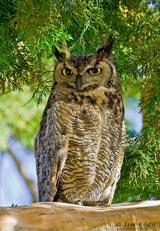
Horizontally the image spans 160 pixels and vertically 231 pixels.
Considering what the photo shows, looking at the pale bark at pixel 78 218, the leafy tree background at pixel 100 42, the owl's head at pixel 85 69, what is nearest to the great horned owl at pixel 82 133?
the owl's head at pixel 85 69

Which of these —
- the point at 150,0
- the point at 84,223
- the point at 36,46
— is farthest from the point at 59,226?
the point at 150,0

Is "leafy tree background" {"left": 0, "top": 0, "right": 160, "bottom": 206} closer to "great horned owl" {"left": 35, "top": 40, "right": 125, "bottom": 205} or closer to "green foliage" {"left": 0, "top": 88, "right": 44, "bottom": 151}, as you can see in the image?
"great horned owl" {"left": 35, "top": 40, "right": 125, "bottom": 205}

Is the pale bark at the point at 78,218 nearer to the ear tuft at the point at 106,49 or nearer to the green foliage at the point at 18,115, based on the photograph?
the ear tuft at the point at 106,49

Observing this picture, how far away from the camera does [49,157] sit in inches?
163

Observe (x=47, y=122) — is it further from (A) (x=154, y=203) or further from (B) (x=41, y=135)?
(A) (x=154, y=203)

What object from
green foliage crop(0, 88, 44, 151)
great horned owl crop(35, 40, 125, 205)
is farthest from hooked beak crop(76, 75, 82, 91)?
green foliage crop(0, 88, 44, 151)

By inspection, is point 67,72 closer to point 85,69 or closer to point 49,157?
point 85,69

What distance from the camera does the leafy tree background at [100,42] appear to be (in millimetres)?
3656

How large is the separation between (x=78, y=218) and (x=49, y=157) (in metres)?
1.05

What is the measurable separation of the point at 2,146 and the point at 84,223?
290cm

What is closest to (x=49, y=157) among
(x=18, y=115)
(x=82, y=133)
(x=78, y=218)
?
(x=82, y=133)

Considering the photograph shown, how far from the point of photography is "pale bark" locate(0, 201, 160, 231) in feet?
9.89

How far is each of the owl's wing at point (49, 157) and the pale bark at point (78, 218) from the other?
87 centimetres

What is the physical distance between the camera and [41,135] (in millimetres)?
4262
